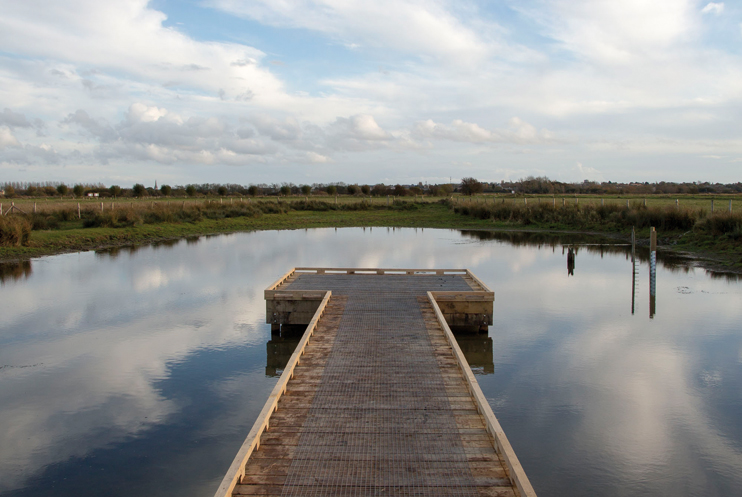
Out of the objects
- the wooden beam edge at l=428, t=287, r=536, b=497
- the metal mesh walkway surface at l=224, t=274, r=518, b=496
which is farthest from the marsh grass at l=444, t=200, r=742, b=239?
the wooden beam edge at l=428, t=287, r=536, b=497

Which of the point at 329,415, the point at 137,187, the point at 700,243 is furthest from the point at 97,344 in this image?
the point at 137,187

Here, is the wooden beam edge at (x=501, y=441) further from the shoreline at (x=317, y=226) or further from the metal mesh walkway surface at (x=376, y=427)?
the shoreline at (x=317, y=226)

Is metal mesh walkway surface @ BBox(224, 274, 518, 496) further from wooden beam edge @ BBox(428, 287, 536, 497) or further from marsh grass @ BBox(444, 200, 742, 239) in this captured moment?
marsh grass @ BBox(444, 200, 742, 239)

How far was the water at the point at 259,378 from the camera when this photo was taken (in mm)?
5723

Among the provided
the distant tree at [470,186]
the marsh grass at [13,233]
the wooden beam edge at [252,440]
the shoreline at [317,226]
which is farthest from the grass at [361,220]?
the distant tree at [470,186]

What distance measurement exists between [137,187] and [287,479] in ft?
220

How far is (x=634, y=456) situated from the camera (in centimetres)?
595

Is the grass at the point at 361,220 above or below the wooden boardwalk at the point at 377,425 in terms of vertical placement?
above

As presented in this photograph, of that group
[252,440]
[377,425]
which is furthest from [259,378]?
[252,440]

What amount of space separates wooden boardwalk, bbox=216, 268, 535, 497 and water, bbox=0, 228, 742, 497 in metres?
0.85

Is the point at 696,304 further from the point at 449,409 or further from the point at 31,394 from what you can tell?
the point at 31,394

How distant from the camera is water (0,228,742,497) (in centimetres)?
572

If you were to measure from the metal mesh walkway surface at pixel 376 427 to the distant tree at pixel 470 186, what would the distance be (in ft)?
213

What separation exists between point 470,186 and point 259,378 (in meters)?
66.0
